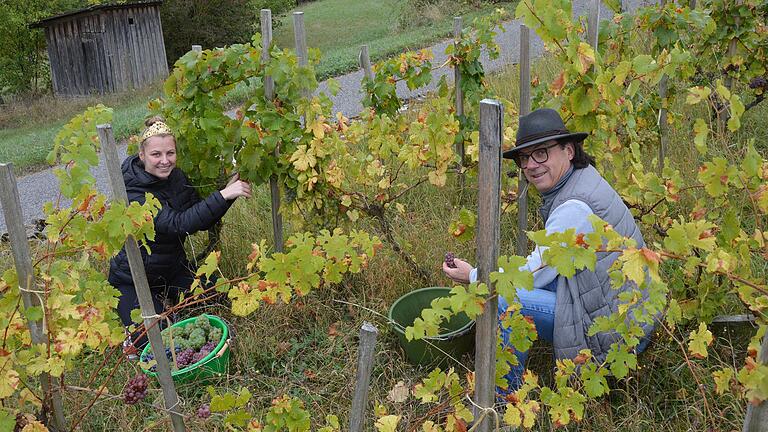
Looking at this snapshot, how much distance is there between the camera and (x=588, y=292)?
7.97 ft

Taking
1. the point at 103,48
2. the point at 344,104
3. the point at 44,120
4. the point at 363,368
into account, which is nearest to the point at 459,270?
the point at 363,368

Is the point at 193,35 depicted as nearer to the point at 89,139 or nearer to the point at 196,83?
the point at 196,83

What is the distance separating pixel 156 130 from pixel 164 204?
1.27 feet

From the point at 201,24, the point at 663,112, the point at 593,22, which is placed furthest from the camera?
the point at 201,24

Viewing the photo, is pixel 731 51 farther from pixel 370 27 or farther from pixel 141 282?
pixel 370 27

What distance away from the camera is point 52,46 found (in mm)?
15180

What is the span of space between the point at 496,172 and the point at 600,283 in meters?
1.14

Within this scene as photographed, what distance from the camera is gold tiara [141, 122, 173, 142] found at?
3174 millimetres

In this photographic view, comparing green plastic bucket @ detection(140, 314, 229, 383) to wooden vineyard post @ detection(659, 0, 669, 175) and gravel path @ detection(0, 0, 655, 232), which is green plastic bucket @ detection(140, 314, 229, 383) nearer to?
gravel path @ detection(0, 0, 655, 232)

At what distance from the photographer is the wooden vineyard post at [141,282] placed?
1963 mm

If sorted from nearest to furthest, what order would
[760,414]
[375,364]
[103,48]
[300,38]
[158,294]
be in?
[760,414] → [375,364] → [300,38] → [158,294] → [103,48]

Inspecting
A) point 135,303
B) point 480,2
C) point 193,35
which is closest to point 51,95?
point 193,35

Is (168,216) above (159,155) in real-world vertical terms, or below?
below

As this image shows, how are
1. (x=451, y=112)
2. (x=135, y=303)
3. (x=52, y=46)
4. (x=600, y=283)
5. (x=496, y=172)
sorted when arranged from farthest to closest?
(x=52, y=46)
(x=451, y=112)
(x=135, y=303)
(x=600, y=283)
(x=496, y=172)
